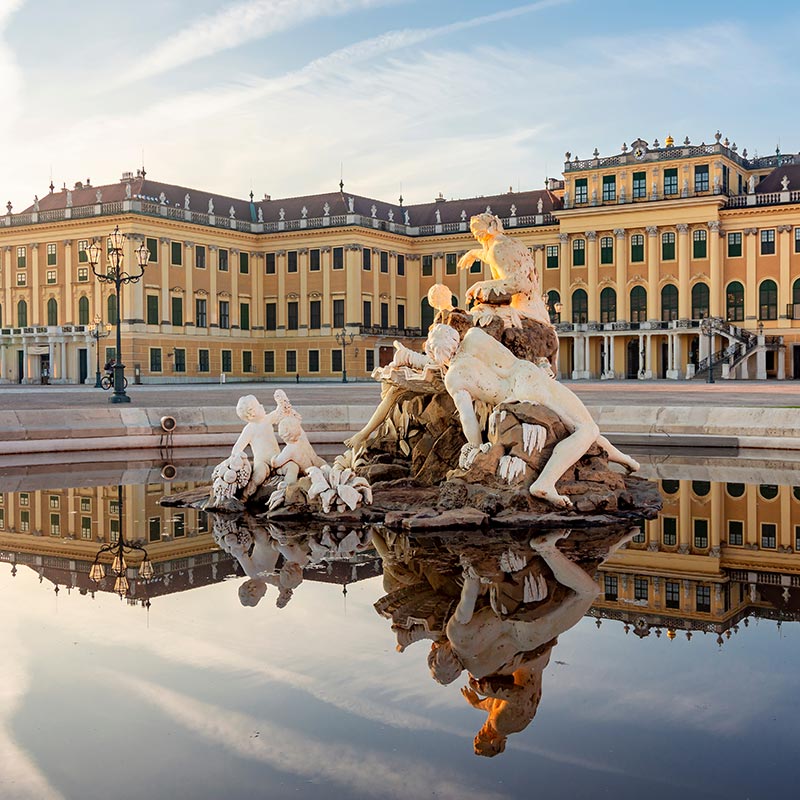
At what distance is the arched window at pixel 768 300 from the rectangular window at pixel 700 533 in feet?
171

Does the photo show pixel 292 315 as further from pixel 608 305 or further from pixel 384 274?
pixel 608 305

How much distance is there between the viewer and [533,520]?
24.5ft

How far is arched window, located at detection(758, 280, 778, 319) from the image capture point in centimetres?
5675

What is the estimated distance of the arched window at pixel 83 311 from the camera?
59500 mm

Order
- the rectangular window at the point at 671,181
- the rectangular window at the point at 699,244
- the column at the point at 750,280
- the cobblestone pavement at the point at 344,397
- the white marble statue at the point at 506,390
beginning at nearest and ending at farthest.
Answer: the white marble statue at the point at 506,390 → the cobblestone pavement at the point at 344,397 → the column at the point at 750,280 → the rectangular window at the point at 699,244 → the rectangular window at the point at 671,181

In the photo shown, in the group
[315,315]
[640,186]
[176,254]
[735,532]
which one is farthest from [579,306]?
[735,532]

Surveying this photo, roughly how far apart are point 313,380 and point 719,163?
26649 millimetres

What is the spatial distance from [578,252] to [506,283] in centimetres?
5487

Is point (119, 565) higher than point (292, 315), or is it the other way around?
point (292, 315)

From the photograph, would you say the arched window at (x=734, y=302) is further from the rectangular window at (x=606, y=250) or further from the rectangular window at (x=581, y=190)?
the rectangular window at (x=581, y=190)

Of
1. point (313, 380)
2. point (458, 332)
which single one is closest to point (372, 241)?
point (313, 380)

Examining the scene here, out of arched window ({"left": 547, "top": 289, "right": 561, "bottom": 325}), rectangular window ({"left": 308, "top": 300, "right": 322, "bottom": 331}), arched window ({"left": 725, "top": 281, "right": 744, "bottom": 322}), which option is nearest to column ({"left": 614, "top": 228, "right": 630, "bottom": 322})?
arched window ({"left": 547, "top": 289, "right": 561, "bottom": 325})

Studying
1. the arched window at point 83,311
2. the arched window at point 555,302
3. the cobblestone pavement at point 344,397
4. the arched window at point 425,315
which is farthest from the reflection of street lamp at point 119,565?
the arched window at point 425,315

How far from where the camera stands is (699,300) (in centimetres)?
5825
